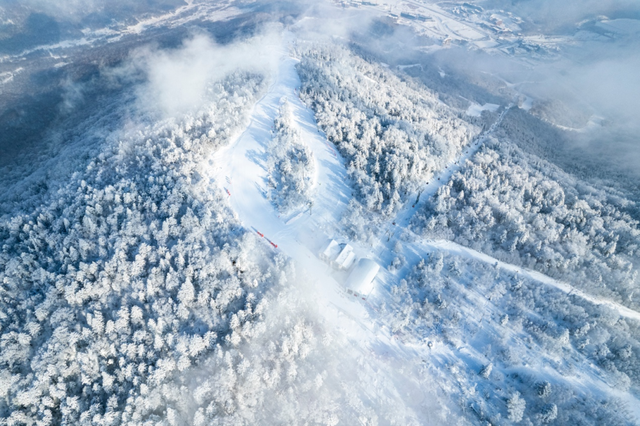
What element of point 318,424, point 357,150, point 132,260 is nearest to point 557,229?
point 357,150

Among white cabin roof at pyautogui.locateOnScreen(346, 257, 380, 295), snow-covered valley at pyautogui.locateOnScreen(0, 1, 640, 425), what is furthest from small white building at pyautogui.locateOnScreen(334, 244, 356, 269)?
white cabin roof at pyautogui.locateOnScreen(346, 257, 380, 295)

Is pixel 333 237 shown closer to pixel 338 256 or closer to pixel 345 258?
pixel 338 256

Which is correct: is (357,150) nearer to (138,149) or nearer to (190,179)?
(190,179)

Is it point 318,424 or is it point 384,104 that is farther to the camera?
point 384,104

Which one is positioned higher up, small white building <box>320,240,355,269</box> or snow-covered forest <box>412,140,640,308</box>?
small white building <box>320,240,355,269</box>

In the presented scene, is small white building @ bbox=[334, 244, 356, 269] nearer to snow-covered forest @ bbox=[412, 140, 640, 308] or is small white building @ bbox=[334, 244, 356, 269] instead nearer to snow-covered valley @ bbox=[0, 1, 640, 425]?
snow-covered valley @ bbox=[0, 1, 640, 425]
